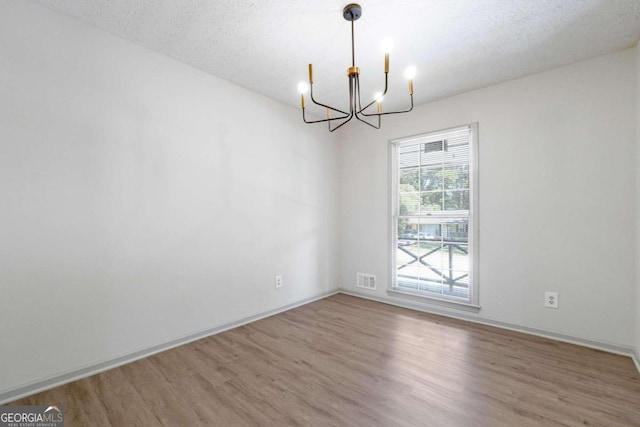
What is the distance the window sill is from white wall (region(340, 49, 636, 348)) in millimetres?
111

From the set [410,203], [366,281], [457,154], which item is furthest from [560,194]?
[366,281]

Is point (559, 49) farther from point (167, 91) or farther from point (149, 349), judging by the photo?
point (149, 349)

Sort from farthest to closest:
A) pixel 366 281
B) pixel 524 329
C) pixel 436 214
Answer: pixel 366 281
pixel 436 214
pixel 524 329

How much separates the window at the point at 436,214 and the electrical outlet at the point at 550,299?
613 millimetres

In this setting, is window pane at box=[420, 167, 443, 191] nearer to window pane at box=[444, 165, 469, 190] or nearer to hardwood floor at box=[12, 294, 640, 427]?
window pane at box=[444, 165, 469, 190]

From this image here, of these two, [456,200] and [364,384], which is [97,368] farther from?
[456,200]

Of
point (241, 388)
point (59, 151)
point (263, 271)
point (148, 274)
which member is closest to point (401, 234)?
point (263, 271)

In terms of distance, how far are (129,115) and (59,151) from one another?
562 mm

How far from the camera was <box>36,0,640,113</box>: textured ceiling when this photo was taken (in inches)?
75.5

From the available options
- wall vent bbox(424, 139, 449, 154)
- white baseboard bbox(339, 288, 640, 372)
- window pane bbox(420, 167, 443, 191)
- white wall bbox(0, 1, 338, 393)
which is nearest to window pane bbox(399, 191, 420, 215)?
window pane bbox(420, 167, 443, 191)

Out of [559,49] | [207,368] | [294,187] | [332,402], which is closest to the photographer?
[332,402]

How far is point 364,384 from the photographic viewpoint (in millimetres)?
1993

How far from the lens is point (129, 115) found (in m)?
2.31

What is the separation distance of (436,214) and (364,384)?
215cm
